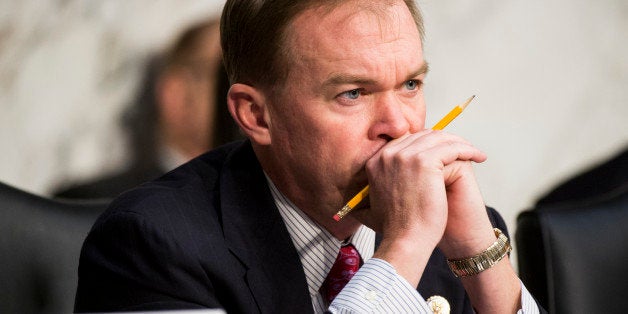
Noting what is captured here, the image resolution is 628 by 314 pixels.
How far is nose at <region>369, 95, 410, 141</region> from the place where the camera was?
5.23 feet

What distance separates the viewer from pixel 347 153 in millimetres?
1599

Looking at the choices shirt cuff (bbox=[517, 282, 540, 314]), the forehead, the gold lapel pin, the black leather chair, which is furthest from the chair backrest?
the black leather chair


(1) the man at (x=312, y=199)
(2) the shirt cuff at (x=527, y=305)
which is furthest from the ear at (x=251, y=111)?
(2) the shirt cuff at (x=527, y=305)

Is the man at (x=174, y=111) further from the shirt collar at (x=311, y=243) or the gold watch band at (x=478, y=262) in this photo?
the gold watch band at (x=478, y=262)

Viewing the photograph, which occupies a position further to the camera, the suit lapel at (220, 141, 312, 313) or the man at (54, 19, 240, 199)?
the man at (54, 19, 240, 199)

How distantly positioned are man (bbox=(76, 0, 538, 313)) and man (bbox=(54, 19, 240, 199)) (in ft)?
1.83

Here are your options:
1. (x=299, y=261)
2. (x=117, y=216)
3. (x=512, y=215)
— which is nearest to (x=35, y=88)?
(x=117, y=216)

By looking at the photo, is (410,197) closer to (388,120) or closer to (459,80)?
(388,120)

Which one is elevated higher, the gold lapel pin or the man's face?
the man's face

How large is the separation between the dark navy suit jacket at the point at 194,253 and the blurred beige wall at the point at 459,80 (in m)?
0.60

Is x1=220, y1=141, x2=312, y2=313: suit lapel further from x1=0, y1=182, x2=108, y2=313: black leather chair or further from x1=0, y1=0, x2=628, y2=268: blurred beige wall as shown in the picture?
x1=0, y1=0, x2=628, y2=268: blurred beige wall

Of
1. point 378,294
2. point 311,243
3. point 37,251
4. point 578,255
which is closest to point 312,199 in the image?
point 311,243

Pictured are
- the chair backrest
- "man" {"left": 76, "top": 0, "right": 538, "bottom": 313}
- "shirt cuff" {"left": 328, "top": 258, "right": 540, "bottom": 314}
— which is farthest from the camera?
the chair backrest

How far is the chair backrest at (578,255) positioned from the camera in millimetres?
2002
